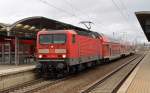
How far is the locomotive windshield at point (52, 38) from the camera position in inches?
836

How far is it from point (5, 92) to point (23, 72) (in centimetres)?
460

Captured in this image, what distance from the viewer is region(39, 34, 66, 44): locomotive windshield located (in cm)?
2123

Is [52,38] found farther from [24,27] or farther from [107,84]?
[24,27]

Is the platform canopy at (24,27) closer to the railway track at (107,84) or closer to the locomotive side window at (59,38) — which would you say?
the locomotive side window at (59,38)

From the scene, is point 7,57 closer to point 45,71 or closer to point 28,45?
point 28,45

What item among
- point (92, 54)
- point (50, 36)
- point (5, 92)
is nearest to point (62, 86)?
point (5, 92)

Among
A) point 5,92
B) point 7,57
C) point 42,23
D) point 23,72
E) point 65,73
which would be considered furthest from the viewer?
point 7,57

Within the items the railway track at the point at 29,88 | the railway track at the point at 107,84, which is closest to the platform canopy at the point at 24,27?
the railway track at the point at 107,84

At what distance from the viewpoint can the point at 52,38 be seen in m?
21.5

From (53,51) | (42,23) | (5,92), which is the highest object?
(42,23)

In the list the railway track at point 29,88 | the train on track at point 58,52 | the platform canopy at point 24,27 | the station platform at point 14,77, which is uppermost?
the platform canopy at point 24,27

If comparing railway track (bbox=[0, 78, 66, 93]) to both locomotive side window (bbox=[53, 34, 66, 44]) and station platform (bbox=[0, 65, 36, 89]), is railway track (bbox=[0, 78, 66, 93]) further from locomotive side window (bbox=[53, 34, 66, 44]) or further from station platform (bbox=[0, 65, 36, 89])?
locomotive side window (bbox=[53, 34, 66, 44])

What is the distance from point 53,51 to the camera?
21.1 metres

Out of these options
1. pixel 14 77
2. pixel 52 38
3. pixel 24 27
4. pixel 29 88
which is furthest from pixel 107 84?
pixel 24 27
